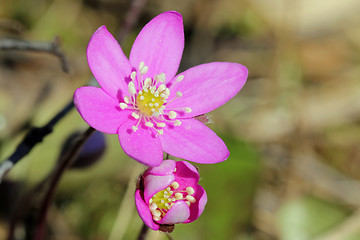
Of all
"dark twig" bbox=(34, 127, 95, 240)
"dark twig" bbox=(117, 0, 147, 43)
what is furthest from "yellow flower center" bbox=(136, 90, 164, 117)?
"dark twig" bbox=(117, 0, 147, 43)

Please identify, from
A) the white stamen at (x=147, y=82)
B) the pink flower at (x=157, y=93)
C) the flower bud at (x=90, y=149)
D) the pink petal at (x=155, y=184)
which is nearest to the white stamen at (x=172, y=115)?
the pink flower at (x=157, y=93)

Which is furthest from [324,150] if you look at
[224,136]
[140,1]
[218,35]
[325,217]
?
[140,1]

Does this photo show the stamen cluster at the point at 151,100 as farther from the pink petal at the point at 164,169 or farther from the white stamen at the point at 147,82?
the pink petal at the point at 164,169

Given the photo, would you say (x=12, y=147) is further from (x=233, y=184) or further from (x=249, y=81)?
(x=249, y=81)

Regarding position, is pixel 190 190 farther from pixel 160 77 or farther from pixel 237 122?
pixel 237 122

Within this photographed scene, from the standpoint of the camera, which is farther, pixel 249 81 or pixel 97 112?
pixel 249 81

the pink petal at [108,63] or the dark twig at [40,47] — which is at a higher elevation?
the pink petal at [108,63]
